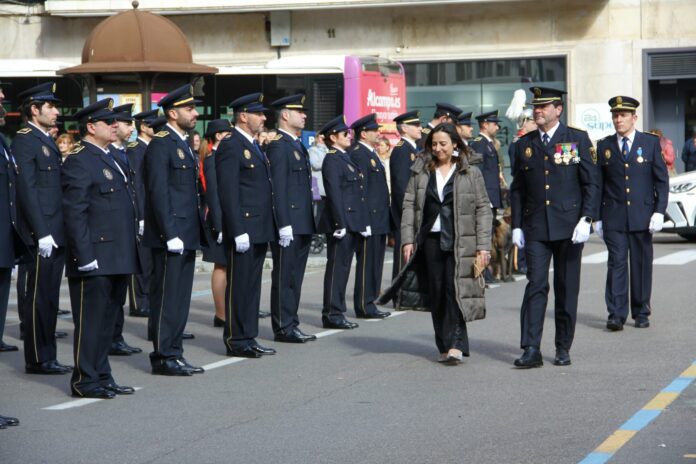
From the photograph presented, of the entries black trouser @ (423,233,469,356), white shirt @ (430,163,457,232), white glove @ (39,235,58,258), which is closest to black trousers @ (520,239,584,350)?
black trouser @ (423,233,469,356)

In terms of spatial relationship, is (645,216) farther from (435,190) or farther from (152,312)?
(152,312)

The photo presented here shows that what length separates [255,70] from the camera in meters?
27.6

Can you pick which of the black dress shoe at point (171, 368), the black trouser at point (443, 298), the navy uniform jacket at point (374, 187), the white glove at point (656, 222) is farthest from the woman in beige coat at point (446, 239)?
the navy uniform jacket at point (374, 187)

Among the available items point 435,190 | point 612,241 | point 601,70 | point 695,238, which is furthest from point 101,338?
point 601,70

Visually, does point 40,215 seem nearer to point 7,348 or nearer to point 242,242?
point 242,242

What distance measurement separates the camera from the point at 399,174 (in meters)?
15.0

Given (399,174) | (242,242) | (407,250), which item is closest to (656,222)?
(399,174)

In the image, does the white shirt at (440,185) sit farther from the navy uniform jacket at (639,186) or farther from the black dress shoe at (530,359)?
the navy uniform jacket at (639,186)

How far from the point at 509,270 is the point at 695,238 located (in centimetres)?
747

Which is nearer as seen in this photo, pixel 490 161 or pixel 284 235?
pixel 284 235

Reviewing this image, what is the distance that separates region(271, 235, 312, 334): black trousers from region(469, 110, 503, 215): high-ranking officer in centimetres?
483

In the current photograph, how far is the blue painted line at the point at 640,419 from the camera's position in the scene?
8.20 m

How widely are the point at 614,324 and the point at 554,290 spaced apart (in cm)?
214

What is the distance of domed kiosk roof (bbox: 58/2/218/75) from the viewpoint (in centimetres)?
2130
